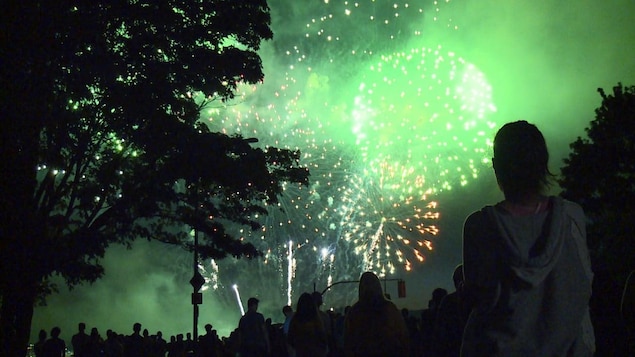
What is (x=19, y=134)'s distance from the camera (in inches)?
575

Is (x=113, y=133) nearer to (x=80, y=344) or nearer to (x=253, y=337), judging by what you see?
(x=80, y=344)

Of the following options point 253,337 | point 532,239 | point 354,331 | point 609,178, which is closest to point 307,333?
point 354,331

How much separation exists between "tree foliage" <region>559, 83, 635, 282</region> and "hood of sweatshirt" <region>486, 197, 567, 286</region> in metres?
38.1

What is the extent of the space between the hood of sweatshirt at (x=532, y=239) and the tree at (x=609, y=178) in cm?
3558

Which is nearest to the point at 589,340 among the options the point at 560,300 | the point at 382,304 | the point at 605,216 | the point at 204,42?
the point at 560,300

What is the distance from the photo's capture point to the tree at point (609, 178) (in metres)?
35.7

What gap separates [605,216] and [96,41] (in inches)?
1303

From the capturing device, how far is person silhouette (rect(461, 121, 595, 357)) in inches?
82.5

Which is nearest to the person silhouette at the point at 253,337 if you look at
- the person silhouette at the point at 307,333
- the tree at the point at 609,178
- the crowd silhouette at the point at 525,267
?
the person silhouette at the point at 307,333

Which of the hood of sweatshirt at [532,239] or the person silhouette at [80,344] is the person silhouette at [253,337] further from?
the hood of sweatshirt at [532,239]

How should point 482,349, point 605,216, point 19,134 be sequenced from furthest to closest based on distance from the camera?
point 605,216 < point 19,134 < point 482,349

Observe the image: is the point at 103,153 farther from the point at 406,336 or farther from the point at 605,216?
the point at 605,216

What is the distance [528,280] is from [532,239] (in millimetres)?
163

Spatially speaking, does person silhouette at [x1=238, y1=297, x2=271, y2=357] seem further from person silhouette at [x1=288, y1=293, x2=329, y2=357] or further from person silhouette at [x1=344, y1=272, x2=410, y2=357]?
person silhouette at [x1=344, y1=272, x2=410, y2=357]
